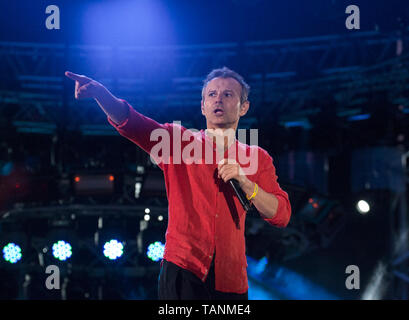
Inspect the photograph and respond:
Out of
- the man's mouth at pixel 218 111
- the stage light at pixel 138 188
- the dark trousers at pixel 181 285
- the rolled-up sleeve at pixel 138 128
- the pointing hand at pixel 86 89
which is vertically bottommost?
the dark trousers at pixel 181 285

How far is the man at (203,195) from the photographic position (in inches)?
77.1

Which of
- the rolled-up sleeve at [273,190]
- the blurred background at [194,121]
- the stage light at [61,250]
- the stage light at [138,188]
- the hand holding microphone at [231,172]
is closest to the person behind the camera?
the hand holding microphone at [231,172]

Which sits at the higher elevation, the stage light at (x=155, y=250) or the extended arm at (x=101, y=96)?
the extended arm at (x=101, y=96)

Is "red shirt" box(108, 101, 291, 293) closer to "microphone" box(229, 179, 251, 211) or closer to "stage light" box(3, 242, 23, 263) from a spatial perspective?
"microphone" box(229, 179, 251, 211)

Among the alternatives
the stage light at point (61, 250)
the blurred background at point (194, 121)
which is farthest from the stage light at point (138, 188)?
the stage light at point (61, 250)

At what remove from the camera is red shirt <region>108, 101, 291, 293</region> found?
6.59 ft

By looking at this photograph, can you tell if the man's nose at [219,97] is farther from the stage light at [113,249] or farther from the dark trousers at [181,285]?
the stage light at [113,249]

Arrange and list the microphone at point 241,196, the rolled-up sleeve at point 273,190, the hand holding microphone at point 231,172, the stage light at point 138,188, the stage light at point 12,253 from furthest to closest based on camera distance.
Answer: the stage light at point 12,253, the stage light at point 138,188, the rolled-up sleeve at point 273,190, the microphone at point 241,196, the hand holding microphone at point 231,172

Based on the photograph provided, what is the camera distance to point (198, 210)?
205 cm

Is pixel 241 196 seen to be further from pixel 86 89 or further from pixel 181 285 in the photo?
pixel 86 89

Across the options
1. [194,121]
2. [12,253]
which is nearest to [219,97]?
[194,121]

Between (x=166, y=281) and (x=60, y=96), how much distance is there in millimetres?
Result: 6038

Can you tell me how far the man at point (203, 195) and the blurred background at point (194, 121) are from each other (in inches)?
139
